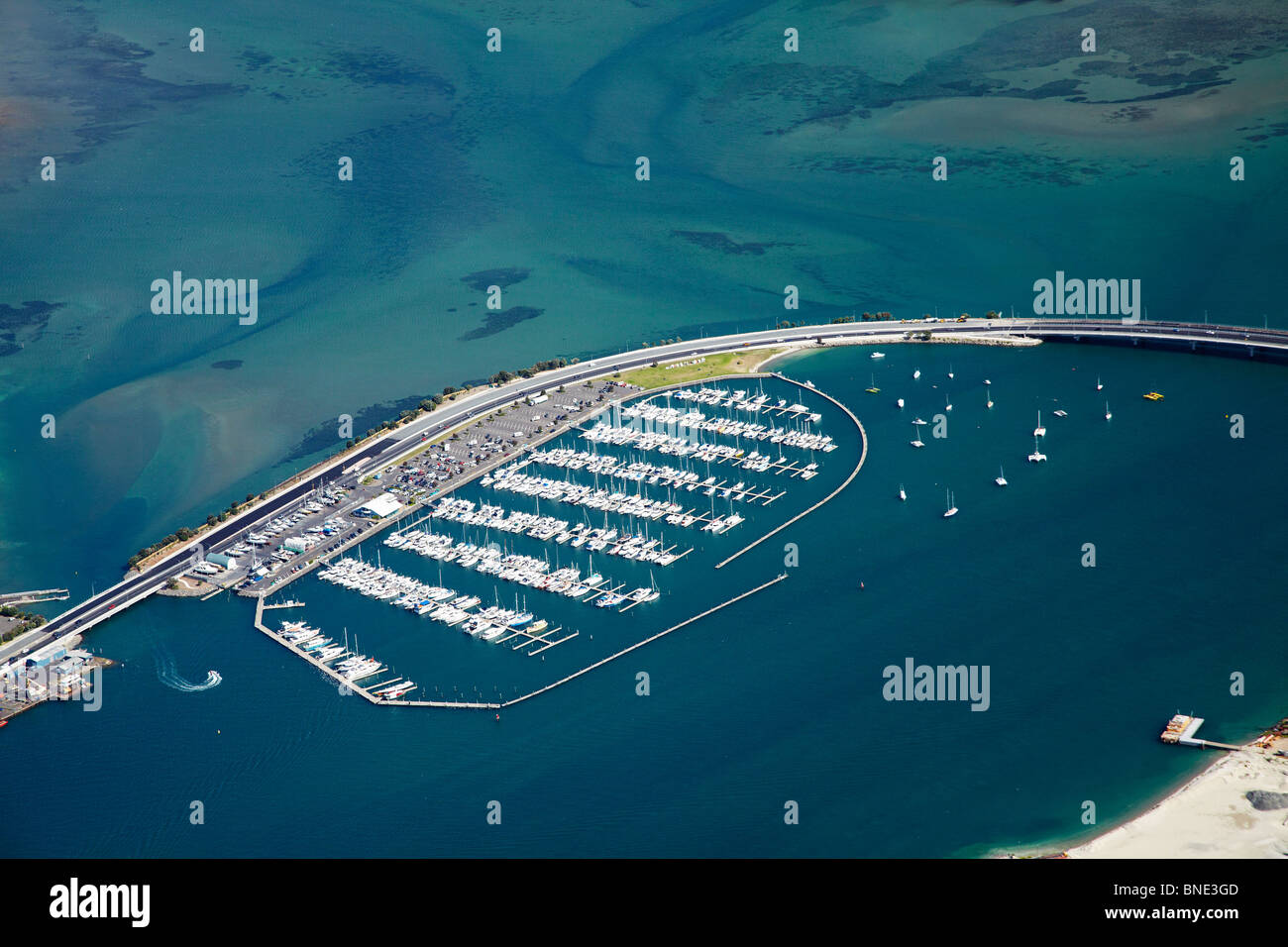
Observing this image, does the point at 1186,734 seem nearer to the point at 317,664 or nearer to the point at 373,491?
the point at 317,664

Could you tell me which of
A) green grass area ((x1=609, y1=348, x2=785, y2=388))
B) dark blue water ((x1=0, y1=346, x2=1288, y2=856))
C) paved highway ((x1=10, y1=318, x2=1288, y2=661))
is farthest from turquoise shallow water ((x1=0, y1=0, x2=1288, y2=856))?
green grass area ((x1=609, y1=348, x2=785, y2=388))

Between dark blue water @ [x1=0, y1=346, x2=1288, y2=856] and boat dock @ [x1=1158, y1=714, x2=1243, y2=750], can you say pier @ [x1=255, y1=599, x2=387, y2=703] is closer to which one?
dark blue water @ [x1=0, y1=346, x2=1288, y2=856]

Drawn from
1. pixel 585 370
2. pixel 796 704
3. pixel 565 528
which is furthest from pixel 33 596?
pixel 796 704

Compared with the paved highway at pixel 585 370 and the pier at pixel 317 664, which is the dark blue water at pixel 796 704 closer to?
the pier at pixel 317 664

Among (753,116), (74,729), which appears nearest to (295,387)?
(74,729)

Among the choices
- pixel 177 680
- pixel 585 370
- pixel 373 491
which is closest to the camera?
pixel 177 680
